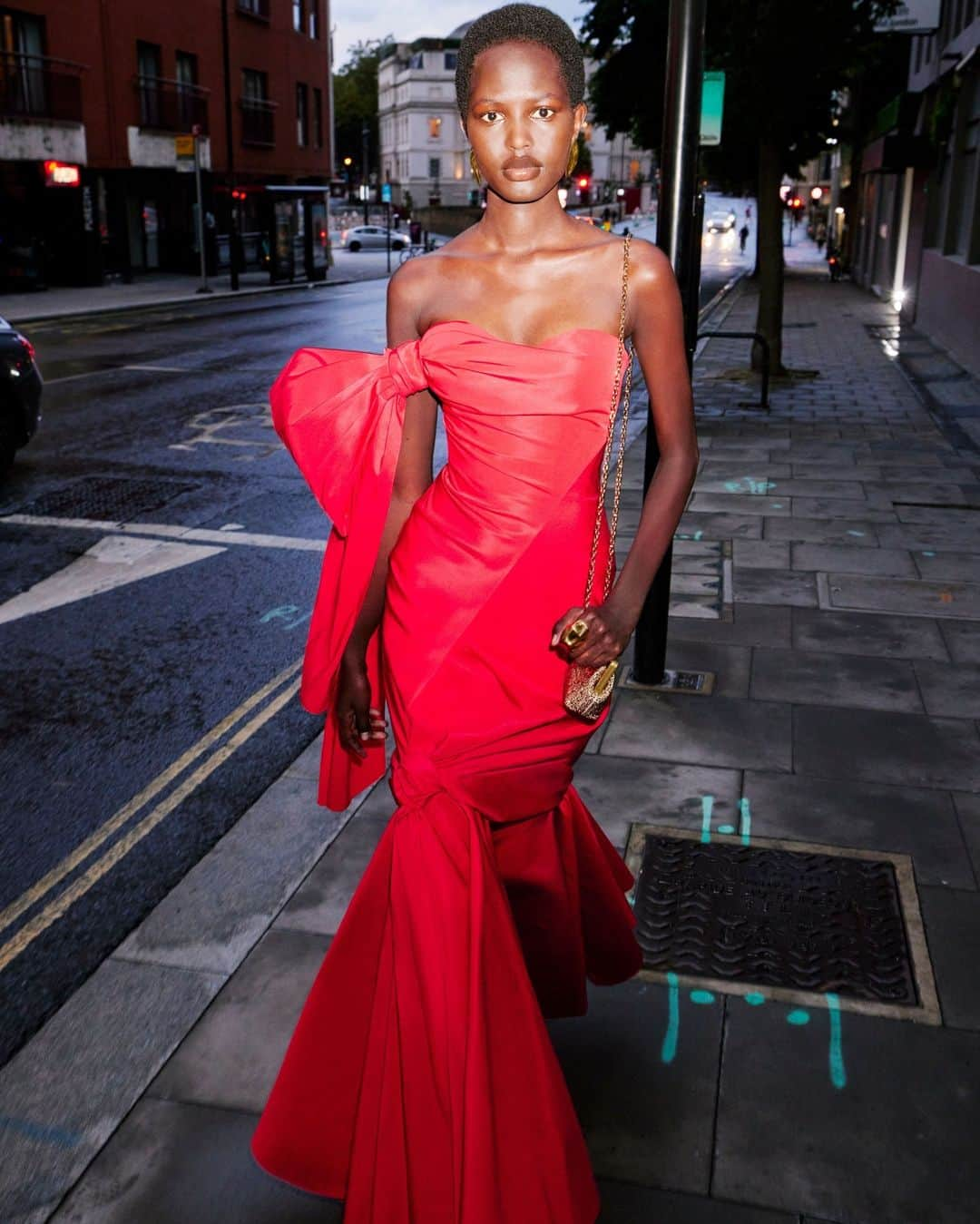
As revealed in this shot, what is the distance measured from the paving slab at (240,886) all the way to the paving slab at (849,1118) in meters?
1.40

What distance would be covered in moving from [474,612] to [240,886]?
1825 millimetres

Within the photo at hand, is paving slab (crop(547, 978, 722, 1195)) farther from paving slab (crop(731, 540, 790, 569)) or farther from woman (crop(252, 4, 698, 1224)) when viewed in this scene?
paving slab (crop(731, 540, 790, 569))

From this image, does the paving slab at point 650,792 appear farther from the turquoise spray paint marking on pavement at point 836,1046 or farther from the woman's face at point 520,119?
the woman's face at point 520,119

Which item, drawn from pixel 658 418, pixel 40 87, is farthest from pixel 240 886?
pixel 40 87

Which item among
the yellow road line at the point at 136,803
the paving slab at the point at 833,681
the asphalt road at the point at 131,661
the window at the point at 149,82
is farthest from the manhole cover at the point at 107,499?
the window at the point at 149,82

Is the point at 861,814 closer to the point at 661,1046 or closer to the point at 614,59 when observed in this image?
the point at 661,1046

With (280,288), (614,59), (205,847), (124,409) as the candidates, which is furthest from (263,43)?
(205,847)

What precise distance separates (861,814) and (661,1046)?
4.82 ft

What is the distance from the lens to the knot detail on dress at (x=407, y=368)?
2.35 m

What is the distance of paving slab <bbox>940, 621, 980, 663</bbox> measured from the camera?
562 cm

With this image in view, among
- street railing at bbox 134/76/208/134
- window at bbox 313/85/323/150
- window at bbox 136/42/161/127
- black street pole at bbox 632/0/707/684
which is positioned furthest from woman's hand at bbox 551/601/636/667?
window at bbox 313/85/323/150

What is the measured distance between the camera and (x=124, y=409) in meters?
13.0

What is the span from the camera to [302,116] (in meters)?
44.1

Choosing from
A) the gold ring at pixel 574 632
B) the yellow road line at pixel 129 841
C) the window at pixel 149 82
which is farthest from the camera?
the window at pixel 149 82
